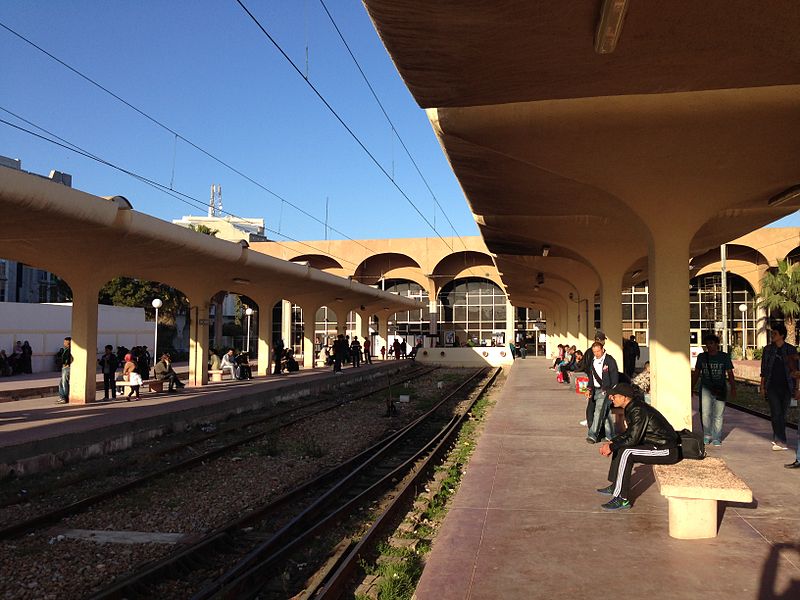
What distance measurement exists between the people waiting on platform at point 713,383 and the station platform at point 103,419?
10.1 metres

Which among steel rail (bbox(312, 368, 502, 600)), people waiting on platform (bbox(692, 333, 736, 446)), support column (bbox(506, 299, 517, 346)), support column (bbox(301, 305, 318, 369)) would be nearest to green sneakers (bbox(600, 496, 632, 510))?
steel rail (bbox(312, 368, 502, 600))

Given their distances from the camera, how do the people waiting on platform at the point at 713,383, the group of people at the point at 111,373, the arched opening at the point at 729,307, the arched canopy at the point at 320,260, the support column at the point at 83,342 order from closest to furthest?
the people waiting on platform at the point at 713,383, the group of people at the point at 111,373, the support column at the point at 83,342, the arched opening at the point at 729,307, the arched canopy at the point at 320,260

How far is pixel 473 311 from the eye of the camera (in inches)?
2186

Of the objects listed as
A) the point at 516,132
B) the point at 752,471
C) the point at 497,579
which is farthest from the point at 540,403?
the point at 497,579

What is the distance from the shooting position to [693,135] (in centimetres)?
809

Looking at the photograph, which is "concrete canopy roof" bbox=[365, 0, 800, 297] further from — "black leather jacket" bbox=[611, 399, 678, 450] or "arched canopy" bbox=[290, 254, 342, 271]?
"arched canopy" bbox=[290, 254, 342, 271]

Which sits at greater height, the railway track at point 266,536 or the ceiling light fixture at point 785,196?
the ceiling light fixture at point 785,196

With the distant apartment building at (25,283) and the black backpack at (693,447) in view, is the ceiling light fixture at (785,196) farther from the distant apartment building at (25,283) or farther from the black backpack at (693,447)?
the distant apartment building at (25,283)

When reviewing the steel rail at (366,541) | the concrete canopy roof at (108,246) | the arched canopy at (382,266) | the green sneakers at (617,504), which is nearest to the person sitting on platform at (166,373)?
the concrete canopy roof at (108,246)

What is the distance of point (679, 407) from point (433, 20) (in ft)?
24.8

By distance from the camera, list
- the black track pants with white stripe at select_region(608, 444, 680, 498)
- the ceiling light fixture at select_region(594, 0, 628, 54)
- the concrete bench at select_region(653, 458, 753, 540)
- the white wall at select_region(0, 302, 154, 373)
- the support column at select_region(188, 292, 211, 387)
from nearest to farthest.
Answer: the ceiling light fixture at select_region(594, 0, 628, 54)
the concrete bench at select_region(653, 458, 753, 540)
the black track pants with white stripe at select_region(608, 444, 680, 498)
the support column at select_region(188, 292, 211, 387)
the white wall at select_region(0, 302, 154, 373)

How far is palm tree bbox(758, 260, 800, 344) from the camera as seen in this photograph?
121ft

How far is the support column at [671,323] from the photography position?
9.99 m

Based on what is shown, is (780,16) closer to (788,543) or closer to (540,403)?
(788,543)
